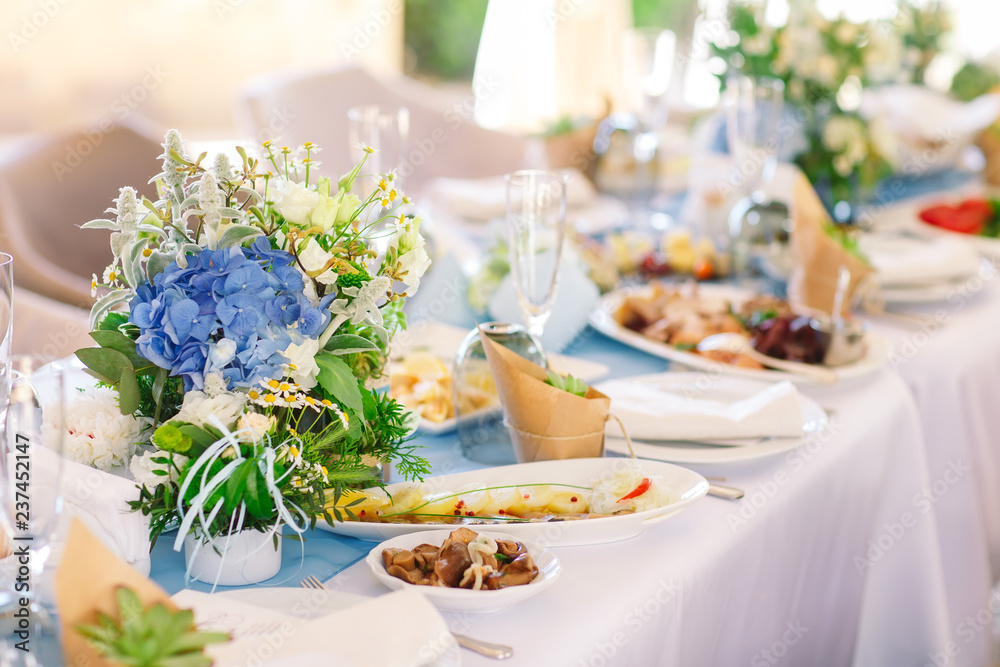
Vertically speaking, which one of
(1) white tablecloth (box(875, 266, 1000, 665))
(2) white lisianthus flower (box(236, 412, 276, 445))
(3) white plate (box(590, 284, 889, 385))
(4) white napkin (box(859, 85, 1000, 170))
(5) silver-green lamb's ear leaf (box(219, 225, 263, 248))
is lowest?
(1) white tablecloth (box(875, 266, 1000, 665))

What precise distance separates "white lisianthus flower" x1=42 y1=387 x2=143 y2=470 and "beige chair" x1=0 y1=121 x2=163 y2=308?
120 cm

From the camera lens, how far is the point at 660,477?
1023 millimetres

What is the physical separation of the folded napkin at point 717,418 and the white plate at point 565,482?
0.55ft

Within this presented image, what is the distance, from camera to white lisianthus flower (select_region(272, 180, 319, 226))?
858 mm

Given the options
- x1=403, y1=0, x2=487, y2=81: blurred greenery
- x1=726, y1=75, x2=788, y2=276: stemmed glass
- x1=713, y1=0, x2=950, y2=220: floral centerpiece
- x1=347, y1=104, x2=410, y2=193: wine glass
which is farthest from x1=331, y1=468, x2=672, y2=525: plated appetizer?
x1=403, y1=0, x2=487, y2=81: blurred greenery

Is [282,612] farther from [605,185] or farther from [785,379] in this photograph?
[605,185]

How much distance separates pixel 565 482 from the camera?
103 cm

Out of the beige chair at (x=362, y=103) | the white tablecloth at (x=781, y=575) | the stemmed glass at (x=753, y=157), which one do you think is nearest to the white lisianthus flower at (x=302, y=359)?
the white tablecloth at (x=781, y=575)

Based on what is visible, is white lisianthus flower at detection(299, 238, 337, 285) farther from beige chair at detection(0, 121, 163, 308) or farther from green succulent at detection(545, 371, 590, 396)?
beige chair at detection(0, 121, 163, 308)

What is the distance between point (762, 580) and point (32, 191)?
1.94 m

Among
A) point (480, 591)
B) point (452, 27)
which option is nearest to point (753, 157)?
point (480, 591)

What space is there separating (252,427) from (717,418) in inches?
25.4

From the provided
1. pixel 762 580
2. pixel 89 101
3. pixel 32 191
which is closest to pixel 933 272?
pixel 762 580

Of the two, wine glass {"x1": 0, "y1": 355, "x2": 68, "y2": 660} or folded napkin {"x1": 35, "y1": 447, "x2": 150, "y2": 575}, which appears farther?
folded napkin {"x1": 35, "y1": 447, "x2": 150, "y2": 575}
